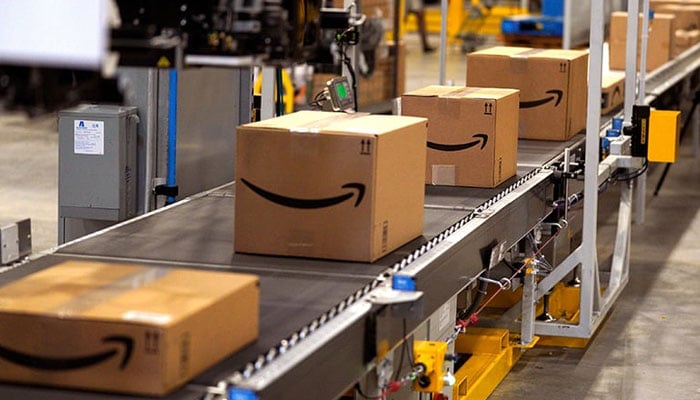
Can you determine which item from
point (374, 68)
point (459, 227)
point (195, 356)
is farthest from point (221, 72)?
point (374, 68)

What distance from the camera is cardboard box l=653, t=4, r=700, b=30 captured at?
10.7 metres

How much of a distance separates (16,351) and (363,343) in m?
0.94

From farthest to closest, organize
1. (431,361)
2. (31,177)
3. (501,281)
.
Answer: (31,177), (501,281), (431,361)

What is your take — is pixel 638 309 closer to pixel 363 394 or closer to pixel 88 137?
pixel 88 137

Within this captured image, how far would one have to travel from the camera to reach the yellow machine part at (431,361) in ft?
12.8

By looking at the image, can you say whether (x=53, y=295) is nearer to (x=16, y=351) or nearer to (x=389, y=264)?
(x=16, y=351)

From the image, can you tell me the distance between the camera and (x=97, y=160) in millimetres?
5582

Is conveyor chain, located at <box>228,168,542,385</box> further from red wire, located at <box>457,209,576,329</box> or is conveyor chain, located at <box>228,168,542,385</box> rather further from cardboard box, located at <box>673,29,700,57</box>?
cardboard box, located at <box>673,29,700,57</box>

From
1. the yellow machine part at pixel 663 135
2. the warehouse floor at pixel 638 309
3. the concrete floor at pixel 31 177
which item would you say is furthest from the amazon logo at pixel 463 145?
the concrete floor at pixel 31 177

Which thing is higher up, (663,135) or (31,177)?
(663,135)

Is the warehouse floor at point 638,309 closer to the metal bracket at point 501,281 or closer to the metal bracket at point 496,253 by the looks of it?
the metal bracket at point 501,281

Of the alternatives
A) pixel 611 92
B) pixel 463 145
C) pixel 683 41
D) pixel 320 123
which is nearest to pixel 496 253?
pixel 463 145

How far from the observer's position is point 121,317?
2.71 metres

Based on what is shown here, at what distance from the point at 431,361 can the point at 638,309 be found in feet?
11.4
